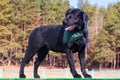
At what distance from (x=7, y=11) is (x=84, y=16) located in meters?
40.4

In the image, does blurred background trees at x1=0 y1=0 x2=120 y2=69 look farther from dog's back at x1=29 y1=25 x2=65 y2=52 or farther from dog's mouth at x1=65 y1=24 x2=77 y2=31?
dog's mouth at x1=65 y1=24 x2=77 y2=31

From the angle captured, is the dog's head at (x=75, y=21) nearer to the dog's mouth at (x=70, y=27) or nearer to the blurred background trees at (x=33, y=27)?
the dog's mouth at (x=70, y=27)

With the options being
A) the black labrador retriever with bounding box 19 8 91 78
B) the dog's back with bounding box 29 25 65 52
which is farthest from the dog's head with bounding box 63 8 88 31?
the dog's back with bounding box 29 25 65 52

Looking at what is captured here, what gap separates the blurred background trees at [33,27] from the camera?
1769 inches

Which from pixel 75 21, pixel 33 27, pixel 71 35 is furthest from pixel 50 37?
pixel 33 27

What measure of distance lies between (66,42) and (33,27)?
132 feet

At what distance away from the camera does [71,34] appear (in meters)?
5.09

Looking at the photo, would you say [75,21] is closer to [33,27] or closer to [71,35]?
[71,35]

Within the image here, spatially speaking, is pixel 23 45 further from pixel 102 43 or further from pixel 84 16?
pixel 84 16

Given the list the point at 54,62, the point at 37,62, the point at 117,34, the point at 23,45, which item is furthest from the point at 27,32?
the point at 37,62

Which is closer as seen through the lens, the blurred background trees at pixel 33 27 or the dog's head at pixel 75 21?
the dog's head at pixel 75 21

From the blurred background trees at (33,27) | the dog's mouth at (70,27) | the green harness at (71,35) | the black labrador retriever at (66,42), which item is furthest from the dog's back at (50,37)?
the blurred background trees at (33,27)

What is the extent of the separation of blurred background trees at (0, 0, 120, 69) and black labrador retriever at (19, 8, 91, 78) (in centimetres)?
3835

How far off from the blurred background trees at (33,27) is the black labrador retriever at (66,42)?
38345 mm
